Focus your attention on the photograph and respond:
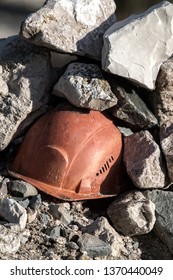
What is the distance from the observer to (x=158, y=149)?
4.16 meters

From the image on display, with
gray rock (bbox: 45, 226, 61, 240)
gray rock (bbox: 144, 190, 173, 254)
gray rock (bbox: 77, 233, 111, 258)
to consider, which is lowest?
gray rock (bbox: 144, 190, 173, 254)

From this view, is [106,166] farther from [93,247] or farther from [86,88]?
[93,247]

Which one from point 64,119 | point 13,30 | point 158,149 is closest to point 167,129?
point 158,149

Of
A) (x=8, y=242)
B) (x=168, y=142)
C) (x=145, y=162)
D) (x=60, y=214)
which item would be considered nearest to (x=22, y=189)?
(x=60, y=214)

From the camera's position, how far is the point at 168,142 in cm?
420

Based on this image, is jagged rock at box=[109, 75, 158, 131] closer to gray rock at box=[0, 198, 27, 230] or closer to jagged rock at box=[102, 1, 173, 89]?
jagged rock at box=[102, 1, 173, 89]

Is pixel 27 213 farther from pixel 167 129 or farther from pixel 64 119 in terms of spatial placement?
pixel 167 129

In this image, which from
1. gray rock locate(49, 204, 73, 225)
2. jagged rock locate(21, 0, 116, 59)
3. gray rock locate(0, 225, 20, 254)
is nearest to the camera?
gray rock locate(0, 225, 20, 254)

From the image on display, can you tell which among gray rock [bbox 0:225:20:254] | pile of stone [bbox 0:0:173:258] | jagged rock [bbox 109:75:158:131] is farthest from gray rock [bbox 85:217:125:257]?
jagged rock [bbox 109:75:158:131]

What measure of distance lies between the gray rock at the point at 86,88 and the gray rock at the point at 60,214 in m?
0.49

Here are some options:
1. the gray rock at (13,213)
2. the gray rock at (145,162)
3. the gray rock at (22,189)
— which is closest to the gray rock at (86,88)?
the gray rock at (145,162)

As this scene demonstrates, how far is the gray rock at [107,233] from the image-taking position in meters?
3.91

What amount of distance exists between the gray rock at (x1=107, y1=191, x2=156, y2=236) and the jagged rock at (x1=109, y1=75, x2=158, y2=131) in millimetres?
405

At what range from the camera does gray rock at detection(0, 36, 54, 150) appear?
422cm
